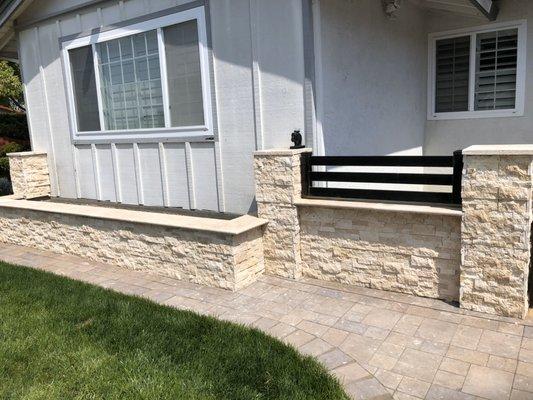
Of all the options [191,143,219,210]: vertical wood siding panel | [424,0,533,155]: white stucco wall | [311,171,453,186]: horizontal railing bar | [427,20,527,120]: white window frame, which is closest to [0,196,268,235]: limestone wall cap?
[191,143,219,210]: vertical wood siding panel

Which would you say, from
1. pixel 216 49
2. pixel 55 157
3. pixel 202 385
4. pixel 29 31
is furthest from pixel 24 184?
pixel 202 385

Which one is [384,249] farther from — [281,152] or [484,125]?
[484,125]

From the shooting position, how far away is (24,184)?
8312 mm

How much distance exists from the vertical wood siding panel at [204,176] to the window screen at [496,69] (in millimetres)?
4278

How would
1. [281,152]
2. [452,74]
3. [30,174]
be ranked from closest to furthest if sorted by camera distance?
[281,152], [452,74], [30,174]

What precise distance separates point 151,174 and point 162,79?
4.58 feet

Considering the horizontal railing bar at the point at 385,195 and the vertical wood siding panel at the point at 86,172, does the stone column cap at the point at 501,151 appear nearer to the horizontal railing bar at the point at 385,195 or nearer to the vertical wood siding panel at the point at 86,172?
the horizontal railing bar at the point at 385,195

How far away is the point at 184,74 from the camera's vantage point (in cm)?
632

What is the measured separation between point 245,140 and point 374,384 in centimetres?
342

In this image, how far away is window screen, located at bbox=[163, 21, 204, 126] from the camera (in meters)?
6.17

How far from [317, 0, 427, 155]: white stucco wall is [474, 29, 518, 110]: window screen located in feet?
2.71

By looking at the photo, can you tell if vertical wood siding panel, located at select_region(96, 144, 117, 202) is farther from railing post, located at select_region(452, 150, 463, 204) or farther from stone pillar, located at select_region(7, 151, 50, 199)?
railing post, located at select_region(452, 150, 463, 204)

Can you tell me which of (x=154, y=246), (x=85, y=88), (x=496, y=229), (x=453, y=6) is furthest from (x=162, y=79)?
(x=496, y=229)

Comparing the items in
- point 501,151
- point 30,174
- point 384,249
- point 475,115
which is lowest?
point 384,249
